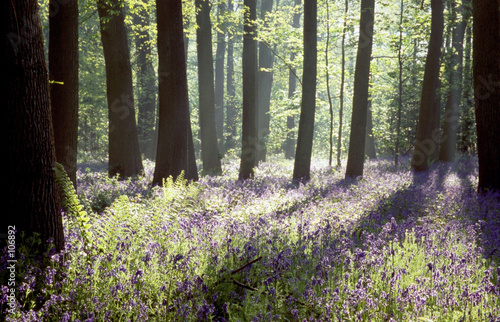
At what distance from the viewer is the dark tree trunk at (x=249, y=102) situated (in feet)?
52.7

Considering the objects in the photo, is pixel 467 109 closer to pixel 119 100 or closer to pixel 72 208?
pixel 119 100

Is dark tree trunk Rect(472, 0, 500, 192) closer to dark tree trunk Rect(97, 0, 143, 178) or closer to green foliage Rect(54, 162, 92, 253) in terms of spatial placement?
green foliage Rect(54, 162, 92, 253)

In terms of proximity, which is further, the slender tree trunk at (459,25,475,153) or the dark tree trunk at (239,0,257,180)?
the slender tree trunk at (459,25,475,153)

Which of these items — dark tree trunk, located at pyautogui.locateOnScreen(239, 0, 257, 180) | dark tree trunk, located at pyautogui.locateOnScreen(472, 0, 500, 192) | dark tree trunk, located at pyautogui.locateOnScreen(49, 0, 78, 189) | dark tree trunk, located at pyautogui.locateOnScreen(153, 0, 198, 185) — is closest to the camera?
dark tree trunk, located at pyautogui.locateOnScreen(49, 0, 78, 189)

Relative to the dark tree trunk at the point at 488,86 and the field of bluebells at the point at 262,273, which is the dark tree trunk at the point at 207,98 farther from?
the dark tree trunk at the point at 488,86

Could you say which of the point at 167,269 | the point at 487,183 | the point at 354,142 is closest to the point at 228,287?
the point at 167,269

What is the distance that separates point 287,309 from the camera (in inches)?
146

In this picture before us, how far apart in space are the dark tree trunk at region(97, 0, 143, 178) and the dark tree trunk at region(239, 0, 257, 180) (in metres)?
4.39

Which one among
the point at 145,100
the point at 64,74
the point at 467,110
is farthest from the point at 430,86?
the point at 145,100

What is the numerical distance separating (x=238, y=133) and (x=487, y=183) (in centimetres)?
3589

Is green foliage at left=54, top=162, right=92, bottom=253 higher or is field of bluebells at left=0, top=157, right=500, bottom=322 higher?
green foliage at left=54, top=162, right=92, bottom=253

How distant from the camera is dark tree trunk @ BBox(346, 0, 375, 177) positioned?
14.9 meters

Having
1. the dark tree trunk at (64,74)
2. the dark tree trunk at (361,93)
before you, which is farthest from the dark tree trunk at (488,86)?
the dark tree trunk at (64,74)

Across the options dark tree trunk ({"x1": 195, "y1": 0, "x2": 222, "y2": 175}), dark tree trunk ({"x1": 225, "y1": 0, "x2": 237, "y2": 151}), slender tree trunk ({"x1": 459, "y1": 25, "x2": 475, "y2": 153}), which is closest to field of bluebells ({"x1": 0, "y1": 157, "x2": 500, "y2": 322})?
dark tree trunk ({"x1": 195, "y1": 0, "x2": 222, "y2": 175})
